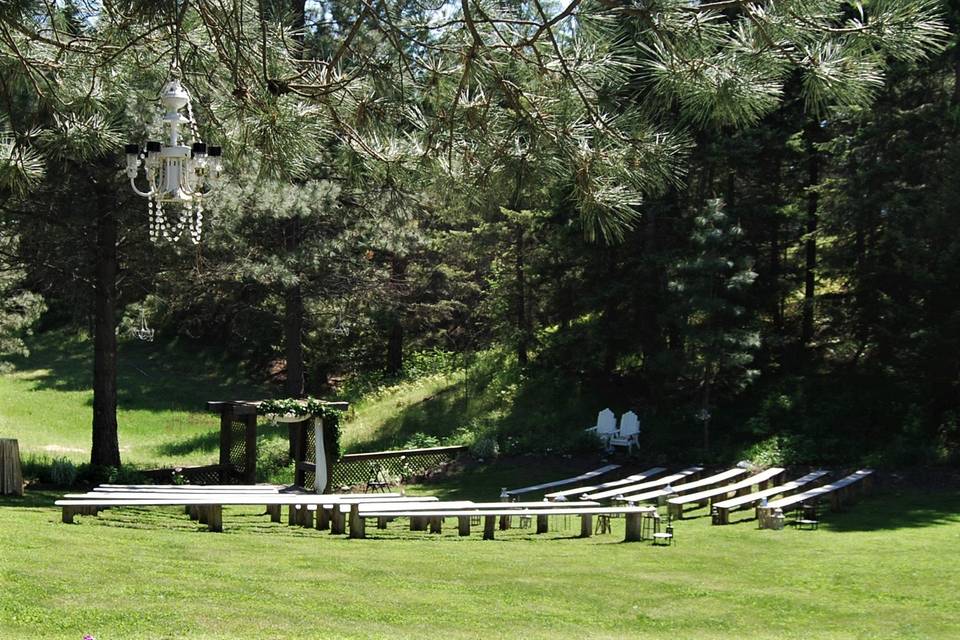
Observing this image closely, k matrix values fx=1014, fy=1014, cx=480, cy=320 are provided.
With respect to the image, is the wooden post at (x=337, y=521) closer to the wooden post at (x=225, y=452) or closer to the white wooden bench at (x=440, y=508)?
the white wooden bench at (x=440, y=508)

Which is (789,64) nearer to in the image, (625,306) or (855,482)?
(855,482)

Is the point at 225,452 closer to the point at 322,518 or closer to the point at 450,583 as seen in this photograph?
the point at 322,518

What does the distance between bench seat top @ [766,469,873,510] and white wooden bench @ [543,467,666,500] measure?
2.75 m

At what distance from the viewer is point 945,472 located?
1780cm

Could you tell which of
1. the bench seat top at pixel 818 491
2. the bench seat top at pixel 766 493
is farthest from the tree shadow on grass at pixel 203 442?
the bench seat top at pixel 818 491

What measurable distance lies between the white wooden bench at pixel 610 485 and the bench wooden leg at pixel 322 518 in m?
3.58

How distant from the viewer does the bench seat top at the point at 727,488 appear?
14.4 meters

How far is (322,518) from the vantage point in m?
12.5

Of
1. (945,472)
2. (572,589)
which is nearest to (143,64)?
(572,589)

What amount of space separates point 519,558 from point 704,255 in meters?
9.90

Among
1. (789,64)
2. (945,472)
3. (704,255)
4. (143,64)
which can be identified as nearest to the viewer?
(789,64)

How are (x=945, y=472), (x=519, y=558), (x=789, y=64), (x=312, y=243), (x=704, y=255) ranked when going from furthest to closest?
(x=312, y=243) < (x=704, y=255) < (x=945, y=472) < (x=519, y=558) < (x=789, y=64)

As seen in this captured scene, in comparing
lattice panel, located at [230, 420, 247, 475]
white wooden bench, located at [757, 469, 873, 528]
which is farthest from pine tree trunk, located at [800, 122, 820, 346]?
lattice panel, located at [230, 420, 247, 475]

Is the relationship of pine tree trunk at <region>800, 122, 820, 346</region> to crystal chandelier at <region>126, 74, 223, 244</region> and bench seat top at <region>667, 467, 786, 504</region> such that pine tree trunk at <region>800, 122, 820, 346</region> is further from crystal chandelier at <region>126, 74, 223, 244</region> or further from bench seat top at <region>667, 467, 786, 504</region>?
crystal chandelier at <region>126, 74, 223, 244</region>
